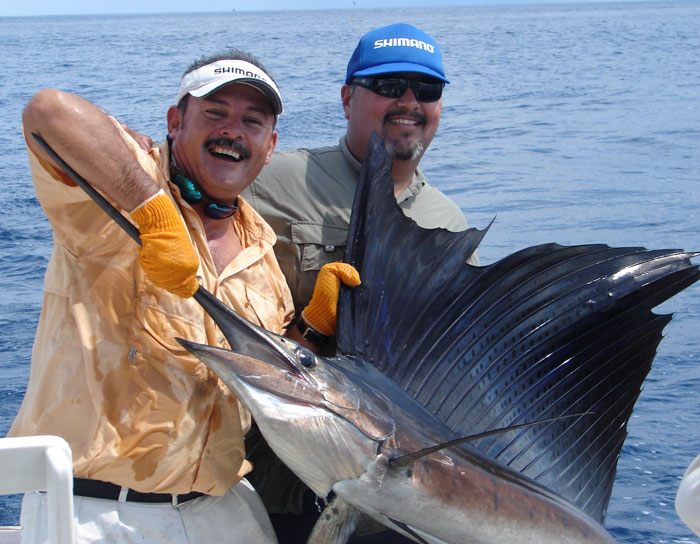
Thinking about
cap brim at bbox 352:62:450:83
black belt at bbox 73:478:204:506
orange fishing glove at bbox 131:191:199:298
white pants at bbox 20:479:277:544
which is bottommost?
white pants at bbox 20:479:277:544

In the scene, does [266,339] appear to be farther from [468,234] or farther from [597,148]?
[597,148]

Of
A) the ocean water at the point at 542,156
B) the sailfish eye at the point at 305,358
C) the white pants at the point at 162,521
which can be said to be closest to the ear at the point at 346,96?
the sailfish eye at the point at 305,358

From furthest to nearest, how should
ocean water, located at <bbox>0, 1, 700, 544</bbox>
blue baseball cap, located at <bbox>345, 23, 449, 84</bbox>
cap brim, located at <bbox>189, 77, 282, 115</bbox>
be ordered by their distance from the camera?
ocean water, located at <bbox>0, 1, 700, 544</bbox> → blue baseball cap, located at <bbox>345, 23, 449, 84</bbox> → cap brim, located at <bbox>189, 77, 282, 115</bbox>

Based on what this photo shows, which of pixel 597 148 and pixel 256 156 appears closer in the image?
pixel 256 156

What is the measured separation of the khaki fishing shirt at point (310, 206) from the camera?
2.39m

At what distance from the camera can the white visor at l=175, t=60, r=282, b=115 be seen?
1.84 meters

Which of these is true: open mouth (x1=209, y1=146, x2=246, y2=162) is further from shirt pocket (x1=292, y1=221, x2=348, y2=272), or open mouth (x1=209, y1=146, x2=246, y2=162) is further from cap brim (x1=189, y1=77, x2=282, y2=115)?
shirt pocket (x1=292, y1=221, x2=348, y2=272)

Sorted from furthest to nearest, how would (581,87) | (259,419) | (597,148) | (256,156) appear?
(581,87), (597,148), (256,156), (259,419)

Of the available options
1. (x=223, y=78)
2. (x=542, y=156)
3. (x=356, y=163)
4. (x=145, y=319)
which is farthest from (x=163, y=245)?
(x=542, y=156)

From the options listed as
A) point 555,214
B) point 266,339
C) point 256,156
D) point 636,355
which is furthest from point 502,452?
point 555,214

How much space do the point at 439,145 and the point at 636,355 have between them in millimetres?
8835

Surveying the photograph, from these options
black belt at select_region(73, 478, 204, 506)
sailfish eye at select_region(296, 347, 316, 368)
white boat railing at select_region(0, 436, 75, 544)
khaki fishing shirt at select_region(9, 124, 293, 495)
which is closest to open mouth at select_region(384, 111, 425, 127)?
khaki fishing shirt at select_region(9, 124, 293, 495)

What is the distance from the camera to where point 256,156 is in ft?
6.31

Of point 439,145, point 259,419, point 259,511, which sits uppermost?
point 439,145
